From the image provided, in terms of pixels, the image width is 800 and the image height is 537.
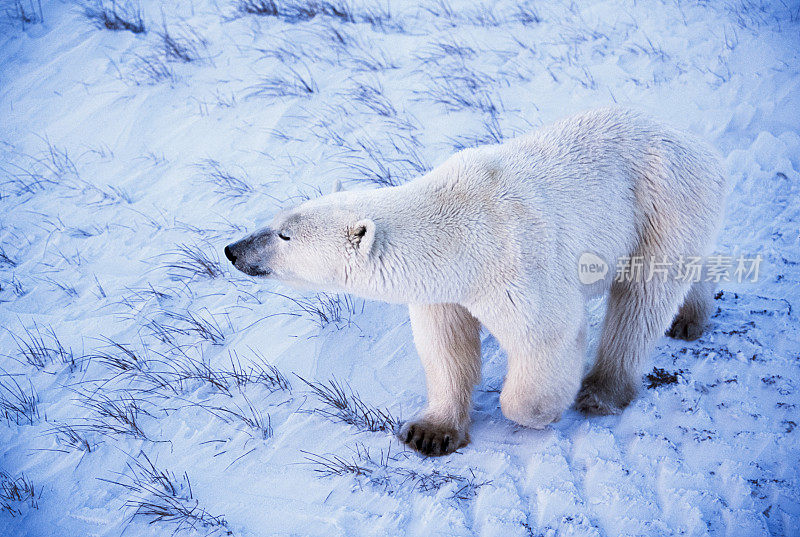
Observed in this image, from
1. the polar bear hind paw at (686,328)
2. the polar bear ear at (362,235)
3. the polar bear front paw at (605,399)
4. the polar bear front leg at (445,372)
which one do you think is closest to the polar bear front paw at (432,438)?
the polar bear front leg at (445,372)

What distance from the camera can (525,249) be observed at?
2562 mm

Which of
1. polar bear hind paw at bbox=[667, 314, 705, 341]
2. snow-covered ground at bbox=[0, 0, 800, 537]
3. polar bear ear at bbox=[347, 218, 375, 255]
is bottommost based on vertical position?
polar bear hind paw at bbox=[667, 314, 705, 341]

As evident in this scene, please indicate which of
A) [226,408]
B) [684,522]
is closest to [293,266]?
[226,408]

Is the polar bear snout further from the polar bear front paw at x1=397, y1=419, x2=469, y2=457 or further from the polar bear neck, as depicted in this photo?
the polar bear front paw at x1=397, y1=419, x2=469, y2=457

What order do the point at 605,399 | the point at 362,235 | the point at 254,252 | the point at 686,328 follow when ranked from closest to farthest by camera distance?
the point at 362,235 → the point at 254,252 → the point at 605,399 → the point at 686,328

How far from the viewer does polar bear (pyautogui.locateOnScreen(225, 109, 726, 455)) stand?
2.54 m

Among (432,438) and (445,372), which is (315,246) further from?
(432,438)

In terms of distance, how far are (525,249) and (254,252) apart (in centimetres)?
124

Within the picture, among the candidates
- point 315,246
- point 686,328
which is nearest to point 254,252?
point 315,246

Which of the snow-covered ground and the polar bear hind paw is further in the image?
the polar bear hind paw

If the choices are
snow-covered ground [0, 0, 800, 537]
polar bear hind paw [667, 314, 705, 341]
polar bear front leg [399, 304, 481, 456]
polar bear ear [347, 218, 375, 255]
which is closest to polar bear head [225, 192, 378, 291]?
polar bear ear [347, 218, 375, 255]

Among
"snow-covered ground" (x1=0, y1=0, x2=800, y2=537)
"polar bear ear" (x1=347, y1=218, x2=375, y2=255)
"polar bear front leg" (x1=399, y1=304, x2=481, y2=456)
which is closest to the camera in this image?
"polar bear ear" (x1=347, y1=218, x2=375, y2=255)

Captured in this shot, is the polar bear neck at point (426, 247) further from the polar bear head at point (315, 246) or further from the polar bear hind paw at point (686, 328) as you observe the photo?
the polar bear hind paw at point (686, 328)

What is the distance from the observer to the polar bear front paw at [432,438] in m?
2.96
